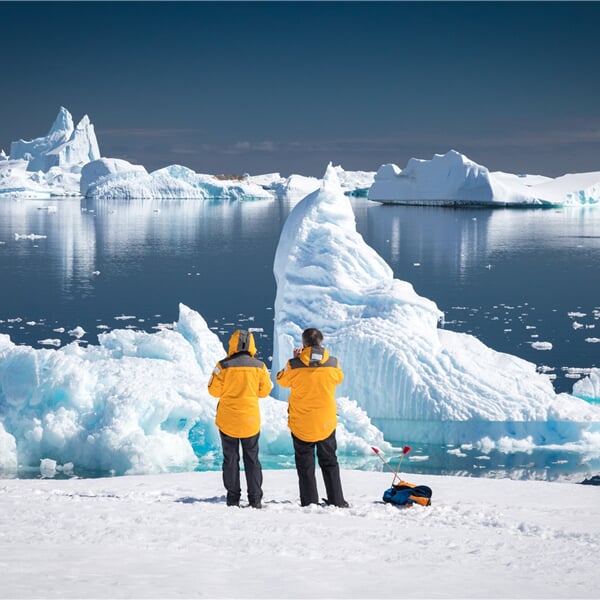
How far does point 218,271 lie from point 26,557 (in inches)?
1175

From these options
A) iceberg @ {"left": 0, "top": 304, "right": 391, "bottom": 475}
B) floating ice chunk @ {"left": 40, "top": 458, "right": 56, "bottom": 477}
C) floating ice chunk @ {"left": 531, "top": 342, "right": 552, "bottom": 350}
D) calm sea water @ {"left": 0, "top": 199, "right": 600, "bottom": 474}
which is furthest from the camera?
calm sea water @ {"left": 0, "top": 199, "right": 600, "bottom": 474}

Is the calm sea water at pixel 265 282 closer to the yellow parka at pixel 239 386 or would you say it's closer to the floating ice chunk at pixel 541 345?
the floating ice chunk at pixel 541 345

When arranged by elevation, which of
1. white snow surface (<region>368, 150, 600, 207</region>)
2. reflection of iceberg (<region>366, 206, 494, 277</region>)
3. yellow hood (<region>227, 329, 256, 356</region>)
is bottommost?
yellow hood (<region>227, 329, 256, 356</region>)

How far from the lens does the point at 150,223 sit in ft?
214

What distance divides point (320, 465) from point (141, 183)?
109763 mm

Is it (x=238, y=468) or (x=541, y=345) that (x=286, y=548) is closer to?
(x=238, y=468)

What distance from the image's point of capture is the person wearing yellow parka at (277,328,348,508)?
5605 millimetres

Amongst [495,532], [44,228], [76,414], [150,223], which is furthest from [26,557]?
[150,223]

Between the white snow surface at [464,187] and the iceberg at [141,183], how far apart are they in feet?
103

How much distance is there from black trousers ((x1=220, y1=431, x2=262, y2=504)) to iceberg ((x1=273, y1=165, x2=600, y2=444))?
250 inches

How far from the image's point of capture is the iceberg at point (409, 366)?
467 inches

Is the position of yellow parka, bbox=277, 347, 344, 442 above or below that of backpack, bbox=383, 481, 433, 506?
above

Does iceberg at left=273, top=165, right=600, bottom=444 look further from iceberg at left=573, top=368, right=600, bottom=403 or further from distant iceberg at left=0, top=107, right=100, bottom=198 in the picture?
distant iceberg at left=0, top=107, right=100, bottom=198

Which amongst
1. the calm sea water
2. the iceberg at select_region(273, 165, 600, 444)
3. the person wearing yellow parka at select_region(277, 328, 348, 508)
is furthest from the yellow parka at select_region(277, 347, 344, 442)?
the iceberg at select_region(273, 165, 600, 444)
